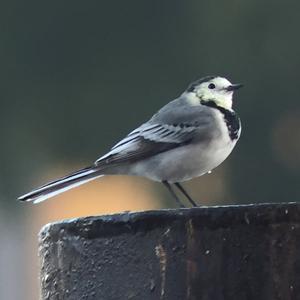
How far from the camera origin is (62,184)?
471 cm

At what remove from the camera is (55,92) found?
1764 cm

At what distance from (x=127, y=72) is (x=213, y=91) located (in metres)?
12.1

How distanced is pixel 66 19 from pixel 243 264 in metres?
16.0

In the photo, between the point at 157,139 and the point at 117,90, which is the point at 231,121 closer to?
the point at 157,139

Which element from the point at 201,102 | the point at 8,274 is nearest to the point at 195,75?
the point at 8,274

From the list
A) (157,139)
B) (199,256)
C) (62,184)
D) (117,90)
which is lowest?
(199,256)

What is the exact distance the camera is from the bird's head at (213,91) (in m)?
5.30

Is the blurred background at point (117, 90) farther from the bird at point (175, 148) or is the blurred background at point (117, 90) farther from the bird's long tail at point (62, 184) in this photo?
Result: the bird's long tail at point (62, 184)

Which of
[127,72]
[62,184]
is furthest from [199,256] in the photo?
[127,72]

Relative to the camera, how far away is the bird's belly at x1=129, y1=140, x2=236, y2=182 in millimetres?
4879

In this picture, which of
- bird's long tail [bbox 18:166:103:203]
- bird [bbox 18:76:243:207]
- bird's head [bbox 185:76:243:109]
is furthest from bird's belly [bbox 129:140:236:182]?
bird's head [bbox 185:76:243:109]

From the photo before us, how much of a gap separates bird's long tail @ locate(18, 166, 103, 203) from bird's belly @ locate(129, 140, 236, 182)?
0.71 feet

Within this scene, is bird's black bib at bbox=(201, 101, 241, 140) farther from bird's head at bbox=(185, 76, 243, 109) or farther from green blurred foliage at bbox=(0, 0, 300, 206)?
green blurred foliage at bbox=(0, 0, 300, 206)

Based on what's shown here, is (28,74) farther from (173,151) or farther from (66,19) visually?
(173,151)
